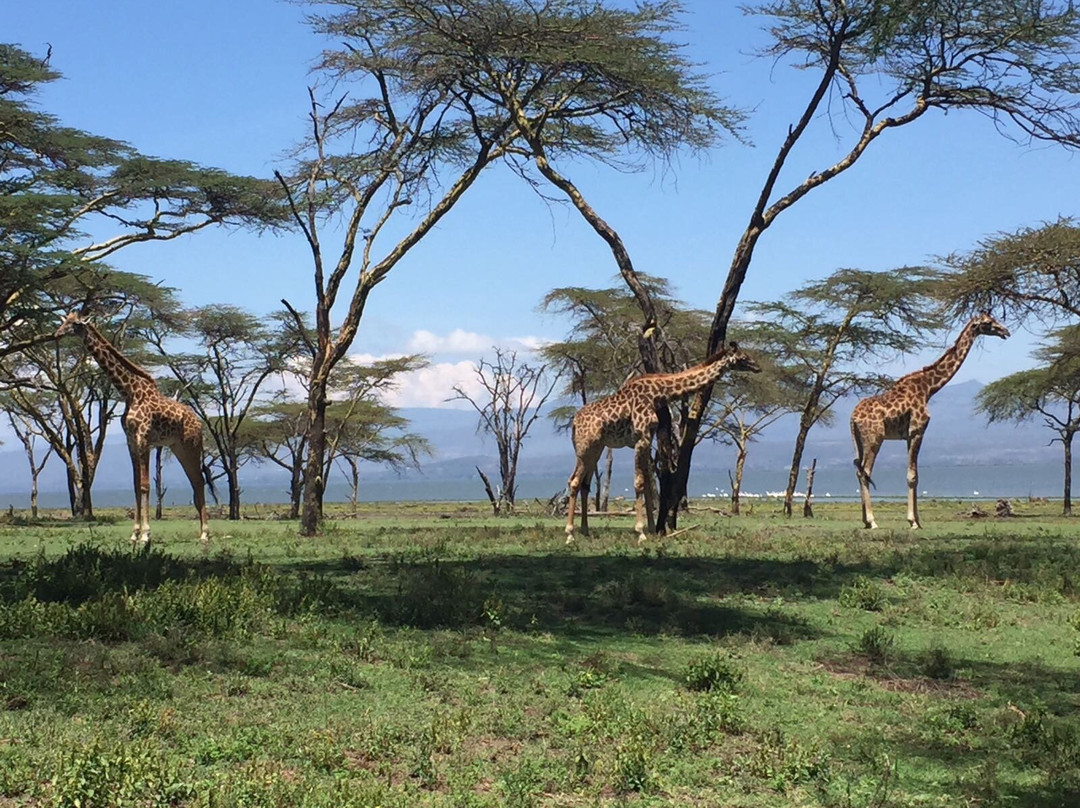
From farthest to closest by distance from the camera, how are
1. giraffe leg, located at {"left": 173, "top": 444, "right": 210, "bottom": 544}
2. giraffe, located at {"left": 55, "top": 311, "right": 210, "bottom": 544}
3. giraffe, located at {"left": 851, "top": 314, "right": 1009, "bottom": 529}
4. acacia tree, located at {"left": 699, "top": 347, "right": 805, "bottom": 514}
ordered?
acacia tree, located at {"left": 699, "top": 347, "right": 805, "bottom": 514}
giraffe, located at {"left": 851, "top": 314, "right": 1009, "bottom": 529}
giraffe leg, located at {"left": 173, "top": 444, "right": 210, "bottom": 544}
giraffe, located at {"left": 55, "top": 311, "right": 210, "bottom": 544}

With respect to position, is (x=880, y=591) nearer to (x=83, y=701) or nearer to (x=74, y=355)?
(x=83, y=701)

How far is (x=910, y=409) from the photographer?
818 inches

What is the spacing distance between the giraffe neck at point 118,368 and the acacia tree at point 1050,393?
86.5 ft

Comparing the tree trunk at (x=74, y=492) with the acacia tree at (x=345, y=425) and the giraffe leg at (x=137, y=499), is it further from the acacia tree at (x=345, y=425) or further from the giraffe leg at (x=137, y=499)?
the giraffe leg at (x=137, y=499)

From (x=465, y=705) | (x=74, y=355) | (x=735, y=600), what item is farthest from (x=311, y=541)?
(x=74, y=355)

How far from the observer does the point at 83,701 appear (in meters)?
7.40

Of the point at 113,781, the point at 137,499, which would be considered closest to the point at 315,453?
the point at 137,499

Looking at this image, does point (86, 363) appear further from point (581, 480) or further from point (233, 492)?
point (581, 480)

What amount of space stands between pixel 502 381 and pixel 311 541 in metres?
26.3

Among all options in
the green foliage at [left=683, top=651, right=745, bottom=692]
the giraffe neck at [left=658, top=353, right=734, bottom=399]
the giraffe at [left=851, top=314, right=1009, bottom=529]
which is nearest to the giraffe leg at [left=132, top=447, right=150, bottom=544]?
the giraffe neck at [left=658, top=353, right=734, bottom=399]

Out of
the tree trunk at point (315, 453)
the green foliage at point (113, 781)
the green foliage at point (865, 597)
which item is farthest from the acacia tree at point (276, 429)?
the green foliage at point (113, 781)

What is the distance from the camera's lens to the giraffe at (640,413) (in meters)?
17.2

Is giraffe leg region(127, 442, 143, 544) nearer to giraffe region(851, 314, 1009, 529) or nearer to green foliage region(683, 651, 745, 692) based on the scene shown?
green foliage region(683, 651, 745, 692)

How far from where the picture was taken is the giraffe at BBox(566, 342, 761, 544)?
1716 cm
